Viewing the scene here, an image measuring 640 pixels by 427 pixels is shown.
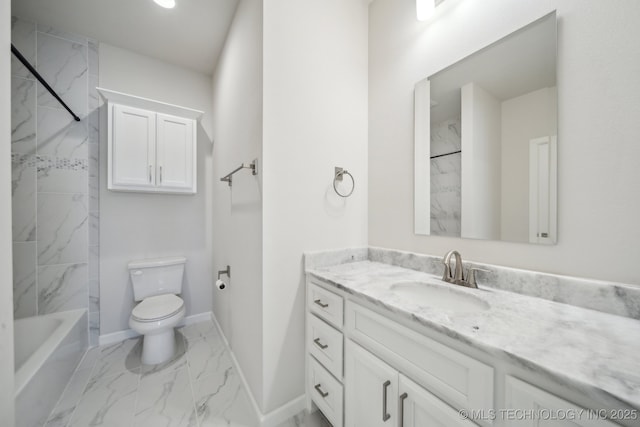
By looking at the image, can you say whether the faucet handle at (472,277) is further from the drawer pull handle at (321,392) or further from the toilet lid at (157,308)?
the toilet lid at (157,308)

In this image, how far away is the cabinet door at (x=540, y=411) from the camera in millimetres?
423

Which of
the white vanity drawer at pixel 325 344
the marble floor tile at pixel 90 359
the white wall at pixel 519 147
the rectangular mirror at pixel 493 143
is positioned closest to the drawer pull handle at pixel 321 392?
the white vanity drawer at pixel 325 344

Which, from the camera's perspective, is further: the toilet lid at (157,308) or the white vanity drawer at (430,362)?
the toilet lid at (157,308)

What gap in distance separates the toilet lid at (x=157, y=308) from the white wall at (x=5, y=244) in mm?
788

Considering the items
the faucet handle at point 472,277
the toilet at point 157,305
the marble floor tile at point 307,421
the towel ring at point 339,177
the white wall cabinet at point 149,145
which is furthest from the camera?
the white wall cabinet at point 149,145

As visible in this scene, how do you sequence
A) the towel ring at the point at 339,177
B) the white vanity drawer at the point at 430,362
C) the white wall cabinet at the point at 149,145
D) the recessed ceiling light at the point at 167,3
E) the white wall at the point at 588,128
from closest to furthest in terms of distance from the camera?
1. the white vanity drawer at the point at 430,362
2. the white wall at the point at 588,128
3. the towel ring at the point at 339,177
4. the recessed ceiling light at the point at 167,3
5. the white wall cabinet at the point at 149,145

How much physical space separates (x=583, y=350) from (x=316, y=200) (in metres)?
1.11

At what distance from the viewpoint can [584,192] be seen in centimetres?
78

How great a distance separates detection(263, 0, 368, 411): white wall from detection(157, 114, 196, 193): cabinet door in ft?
4.39

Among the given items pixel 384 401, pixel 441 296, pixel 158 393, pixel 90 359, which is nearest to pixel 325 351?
pixel 384 401

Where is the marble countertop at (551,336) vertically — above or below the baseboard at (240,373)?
above

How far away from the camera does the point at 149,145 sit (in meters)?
1.95

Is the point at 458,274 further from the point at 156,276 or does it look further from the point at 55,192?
the point at 55,192

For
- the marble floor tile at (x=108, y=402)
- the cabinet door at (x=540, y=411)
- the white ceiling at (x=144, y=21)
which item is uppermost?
the white ceiling at (x=144, y=21)
